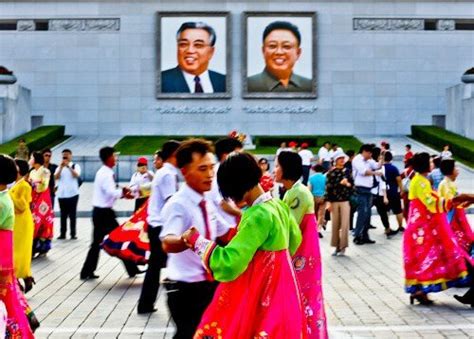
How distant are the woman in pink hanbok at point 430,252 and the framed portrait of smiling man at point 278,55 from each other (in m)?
26.2

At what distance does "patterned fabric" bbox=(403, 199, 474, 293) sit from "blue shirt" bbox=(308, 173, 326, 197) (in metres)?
5.31

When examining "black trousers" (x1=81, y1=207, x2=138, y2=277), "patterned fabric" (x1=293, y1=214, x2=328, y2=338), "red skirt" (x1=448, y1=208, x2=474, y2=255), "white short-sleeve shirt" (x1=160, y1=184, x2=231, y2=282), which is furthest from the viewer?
"black trousers" (x1=81, y1=207, x2=138, y2=277)

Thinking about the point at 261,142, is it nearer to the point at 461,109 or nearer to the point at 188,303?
the point at 461,109

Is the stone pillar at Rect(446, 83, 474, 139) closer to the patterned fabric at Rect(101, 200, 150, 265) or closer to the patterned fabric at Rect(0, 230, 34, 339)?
the patterned fabric at Rect(101, 200, 150, 265)

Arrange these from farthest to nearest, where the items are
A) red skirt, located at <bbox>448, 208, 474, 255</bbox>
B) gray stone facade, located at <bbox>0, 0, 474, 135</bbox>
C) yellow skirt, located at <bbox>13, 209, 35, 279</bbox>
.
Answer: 1. gray stone facade, located at <bbox>0, 0, 474, 135</bbox>
2. red skirt, located at <bbox>448, 208, 474, 255</bbox>
3. yellow skirt, located at <bbox>13, 209, 35, 279</bbox>

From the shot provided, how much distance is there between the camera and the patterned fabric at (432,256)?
28.8 ft

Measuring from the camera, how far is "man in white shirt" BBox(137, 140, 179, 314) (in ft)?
27.4

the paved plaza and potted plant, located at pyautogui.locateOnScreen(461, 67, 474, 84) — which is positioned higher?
potted plant, located at pyautogui.locateOnScreen(461, 67, 474, 84)

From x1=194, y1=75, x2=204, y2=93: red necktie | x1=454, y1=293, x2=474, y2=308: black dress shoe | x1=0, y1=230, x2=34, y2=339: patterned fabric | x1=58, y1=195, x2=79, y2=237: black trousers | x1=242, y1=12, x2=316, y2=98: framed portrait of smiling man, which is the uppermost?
x1=242, y1=12, x2=316, y2=98: framed portrait of smiling man

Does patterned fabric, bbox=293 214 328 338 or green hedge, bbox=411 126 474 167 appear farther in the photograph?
green hedge, bbox=411 126 474 167

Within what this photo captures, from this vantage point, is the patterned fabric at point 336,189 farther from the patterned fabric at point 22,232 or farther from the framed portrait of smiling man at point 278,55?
the framed portrait of smiling man at point 278,55

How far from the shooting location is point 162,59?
115 feet

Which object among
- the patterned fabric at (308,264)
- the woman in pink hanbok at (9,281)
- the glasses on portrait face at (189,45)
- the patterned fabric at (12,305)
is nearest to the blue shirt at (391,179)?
the patterned fabric at (308,264)

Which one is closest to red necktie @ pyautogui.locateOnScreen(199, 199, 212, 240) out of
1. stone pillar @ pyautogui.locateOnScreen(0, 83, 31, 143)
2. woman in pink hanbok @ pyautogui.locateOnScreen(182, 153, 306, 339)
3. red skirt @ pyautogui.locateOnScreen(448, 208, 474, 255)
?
woman in pink hanbok @ pyautogui.locateOnScreen(182, 153, 306, 339)
